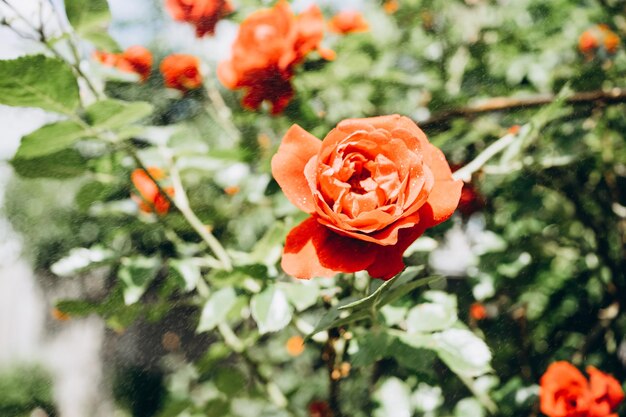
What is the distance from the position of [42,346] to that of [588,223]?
5.81m

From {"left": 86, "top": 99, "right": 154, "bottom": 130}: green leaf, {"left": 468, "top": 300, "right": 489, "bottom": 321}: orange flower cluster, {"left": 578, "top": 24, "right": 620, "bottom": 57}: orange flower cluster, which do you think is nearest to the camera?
{"left": 86, "top": 99, "right": 154, "bottom": 130}: green leaf

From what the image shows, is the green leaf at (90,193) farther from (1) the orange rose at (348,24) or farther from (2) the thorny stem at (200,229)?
(1) the orange rose at (348,24)

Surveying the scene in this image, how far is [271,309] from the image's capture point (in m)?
0.56

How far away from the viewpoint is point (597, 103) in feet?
2.78

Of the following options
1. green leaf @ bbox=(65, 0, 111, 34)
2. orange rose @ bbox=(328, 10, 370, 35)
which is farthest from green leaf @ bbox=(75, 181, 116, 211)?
orange rose @ bbox=(328, 10, 370, 35)

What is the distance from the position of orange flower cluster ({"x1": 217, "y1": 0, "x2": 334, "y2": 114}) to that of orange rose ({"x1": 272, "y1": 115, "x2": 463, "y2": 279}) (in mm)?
307

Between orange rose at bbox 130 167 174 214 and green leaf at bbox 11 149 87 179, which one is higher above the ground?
green leaf at bbox 11 149 87 179

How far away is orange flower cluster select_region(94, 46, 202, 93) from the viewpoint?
939 mm

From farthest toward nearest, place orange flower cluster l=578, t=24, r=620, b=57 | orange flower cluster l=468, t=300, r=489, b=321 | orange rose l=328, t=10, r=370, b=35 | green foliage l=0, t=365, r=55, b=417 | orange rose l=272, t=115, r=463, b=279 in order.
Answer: green foliage l=0, t=365, r=55, b=417
orange flower cluster l=578, t=24, r=620, b=57
orange flower cluster l=468, t=300, r=489, b=321
orange rose l=328, t=10, r=370, b=35
orange rose l=272, t=115, r=463, b=279

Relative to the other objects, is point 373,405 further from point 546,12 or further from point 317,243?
point 546,12

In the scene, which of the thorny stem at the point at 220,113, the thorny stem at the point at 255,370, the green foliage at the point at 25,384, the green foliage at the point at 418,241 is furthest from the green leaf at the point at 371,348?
the green foliage at the point at 25,384

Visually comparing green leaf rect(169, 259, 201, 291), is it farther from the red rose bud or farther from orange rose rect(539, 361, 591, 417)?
the red rose bud

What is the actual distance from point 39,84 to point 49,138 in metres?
0.06

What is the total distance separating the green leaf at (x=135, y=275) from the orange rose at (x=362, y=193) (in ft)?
1.16
